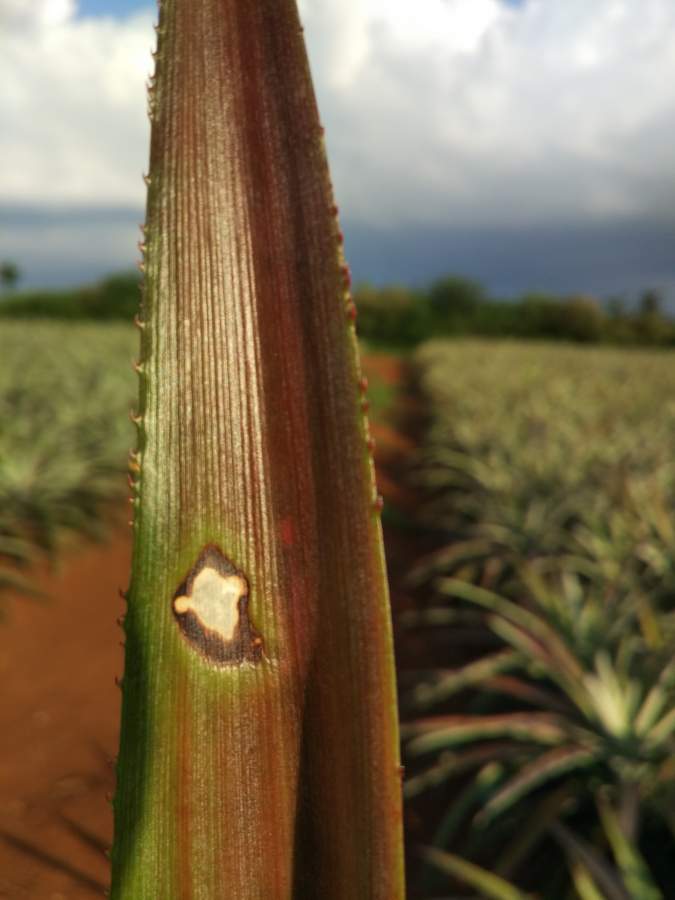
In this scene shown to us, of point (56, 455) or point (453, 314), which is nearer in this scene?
point (56, 455)

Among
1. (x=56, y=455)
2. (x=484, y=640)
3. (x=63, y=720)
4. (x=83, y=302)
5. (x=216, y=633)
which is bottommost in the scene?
(x=216, y=633)

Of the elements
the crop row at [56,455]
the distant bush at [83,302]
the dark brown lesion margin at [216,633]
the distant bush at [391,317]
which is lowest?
the dark brown lesion margin at [216,633]

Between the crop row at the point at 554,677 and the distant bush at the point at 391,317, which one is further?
the distant bush at the point at 391,317

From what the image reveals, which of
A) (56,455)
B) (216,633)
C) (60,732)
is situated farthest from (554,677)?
(56,455)

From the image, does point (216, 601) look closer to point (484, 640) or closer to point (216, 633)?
point (216, 633)

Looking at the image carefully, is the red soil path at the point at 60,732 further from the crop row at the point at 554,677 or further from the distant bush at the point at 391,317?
the distant bush at the point at 391,317

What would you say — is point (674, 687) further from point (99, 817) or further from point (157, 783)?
point (157, 783)

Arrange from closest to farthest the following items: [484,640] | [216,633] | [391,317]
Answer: [216,633] < [484,640] < [391,317]

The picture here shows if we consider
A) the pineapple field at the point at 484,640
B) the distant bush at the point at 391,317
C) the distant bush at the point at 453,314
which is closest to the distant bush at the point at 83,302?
the distant bush at the point at 453,314
